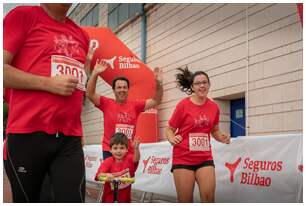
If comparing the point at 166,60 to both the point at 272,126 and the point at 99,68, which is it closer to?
the point at 272,126

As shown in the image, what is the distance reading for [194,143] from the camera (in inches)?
156

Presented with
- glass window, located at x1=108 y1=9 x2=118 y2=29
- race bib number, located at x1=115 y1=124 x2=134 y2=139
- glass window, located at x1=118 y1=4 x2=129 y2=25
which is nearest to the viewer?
race bib number, located at x1=115 y1=124 x2=134 y2=139

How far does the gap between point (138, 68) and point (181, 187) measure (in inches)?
202

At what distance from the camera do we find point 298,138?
3930 mm

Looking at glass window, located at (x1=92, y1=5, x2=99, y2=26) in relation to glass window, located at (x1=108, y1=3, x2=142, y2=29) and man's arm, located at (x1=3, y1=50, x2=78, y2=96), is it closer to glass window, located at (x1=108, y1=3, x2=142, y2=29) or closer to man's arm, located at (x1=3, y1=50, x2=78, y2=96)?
glass window, located at (x1=108, y1=3, x2=142, y2=29)

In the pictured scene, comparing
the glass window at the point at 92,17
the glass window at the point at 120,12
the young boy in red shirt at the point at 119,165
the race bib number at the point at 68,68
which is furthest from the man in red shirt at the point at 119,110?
the glass window at the point at 92,17

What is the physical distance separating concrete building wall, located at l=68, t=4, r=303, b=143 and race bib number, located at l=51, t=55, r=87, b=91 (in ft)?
15.9

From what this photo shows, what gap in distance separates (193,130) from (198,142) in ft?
0.46

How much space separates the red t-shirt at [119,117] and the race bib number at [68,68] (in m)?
2.44

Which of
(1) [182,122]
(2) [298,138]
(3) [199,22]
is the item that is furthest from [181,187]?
(3) [199,22]

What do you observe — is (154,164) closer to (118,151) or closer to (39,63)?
(118,151)

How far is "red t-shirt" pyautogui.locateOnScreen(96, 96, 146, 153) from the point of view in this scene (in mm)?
4652

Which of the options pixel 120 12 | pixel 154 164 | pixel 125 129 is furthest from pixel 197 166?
pixel 120 12

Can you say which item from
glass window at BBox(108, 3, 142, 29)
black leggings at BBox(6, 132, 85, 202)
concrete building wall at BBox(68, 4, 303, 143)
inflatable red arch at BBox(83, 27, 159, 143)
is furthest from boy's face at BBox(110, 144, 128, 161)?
glass window at BBox(108, 3, 142, 29)
